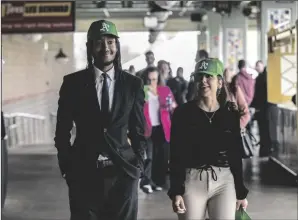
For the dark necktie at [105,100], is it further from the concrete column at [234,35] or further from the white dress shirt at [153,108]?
the concrete column at [234,35]

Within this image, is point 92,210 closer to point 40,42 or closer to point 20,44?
point 20,44

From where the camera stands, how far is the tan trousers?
3.47 metres

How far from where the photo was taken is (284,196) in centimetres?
759

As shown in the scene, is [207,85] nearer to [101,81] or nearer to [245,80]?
[101,81]

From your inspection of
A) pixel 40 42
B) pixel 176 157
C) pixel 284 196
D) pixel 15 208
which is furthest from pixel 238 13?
pixel 176 157

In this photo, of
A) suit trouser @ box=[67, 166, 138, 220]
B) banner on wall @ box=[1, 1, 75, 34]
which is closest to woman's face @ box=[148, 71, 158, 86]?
suit trouser @ box=[67, 166, 138, 220]

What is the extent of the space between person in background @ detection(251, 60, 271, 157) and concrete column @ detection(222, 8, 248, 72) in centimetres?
426

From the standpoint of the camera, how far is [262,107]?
10375 millimetres

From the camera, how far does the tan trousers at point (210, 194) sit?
3475mm

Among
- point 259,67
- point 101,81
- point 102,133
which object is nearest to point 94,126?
point 102,133

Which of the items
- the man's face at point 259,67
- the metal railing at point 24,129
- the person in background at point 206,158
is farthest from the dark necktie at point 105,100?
the metal railing at point 24,129

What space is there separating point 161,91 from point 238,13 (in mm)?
8662

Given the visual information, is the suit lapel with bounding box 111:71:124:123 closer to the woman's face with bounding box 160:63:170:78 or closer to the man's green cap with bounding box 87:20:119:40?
the man's green cap with bounding box 87:20:119:40

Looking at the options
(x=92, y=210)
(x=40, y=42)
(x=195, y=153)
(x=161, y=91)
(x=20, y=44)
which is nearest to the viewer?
(x=92, y=210)
